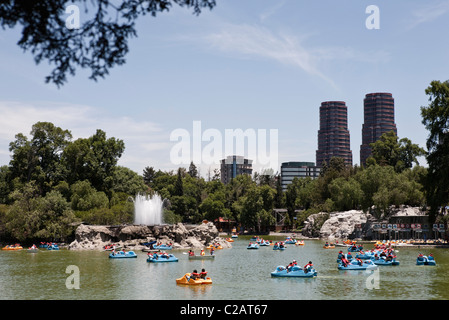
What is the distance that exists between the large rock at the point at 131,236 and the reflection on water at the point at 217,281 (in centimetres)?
1629

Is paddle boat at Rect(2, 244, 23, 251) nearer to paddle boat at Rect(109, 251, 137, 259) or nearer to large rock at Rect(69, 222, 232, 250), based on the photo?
large rock at Rect(69, 222, 232, 250)

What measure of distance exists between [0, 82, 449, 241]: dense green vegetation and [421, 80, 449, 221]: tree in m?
0.12

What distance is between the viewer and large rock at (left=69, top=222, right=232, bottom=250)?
7288 centimetres

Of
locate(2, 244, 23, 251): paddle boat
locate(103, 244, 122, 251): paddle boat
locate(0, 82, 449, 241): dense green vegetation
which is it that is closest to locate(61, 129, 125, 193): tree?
locate(0, 82, 449, 241): dense green vegetation

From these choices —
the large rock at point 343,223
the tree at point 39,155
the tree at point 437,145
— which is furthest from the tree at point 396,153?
the tree at point 39,155

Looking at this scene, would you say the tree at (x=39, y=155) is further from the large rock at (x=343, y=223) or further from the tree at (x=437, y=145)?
the tree at (x=437, y=145)

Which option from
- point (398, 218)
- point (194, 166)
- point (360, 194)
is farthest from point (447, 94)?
point (194, 166)

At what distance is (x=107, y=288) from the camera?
3572 cm

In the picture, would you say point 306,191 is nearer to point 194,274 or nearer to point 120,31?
point 194,274

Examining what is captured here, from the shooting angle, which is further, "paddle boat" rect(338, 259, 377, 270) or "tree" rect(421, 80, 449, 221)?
"tree" rect(421, 80, 449, 221)

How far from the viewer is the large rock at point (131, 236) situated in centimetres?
7288

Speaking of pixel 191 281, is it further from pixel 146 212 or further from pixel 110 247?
pixel 146 212

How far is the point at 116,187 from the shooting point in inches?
4289

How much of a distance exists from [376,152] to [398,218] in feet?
158
